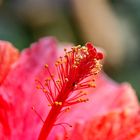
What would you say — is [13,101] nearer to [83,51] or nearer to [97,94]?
[83,51]

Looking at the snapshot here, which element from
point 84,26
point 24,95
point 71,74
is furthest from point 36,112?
point 84,26

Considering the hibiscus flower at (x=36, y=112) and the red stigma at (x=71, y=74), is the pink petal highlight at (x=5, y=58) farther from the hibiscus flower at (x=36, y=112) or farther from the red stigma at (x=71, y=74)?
the red stigma at (x=71, y=74)

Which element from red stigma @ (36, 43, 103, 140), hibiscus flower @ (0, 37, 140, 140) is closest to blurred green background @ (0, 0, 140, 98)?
hibiscus flower @ (0, 37, 140, 140)

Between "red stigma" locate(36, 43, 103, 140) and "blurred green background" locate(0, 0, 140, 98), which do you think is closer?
"red stigma" locate(36, 43, 103, 140)

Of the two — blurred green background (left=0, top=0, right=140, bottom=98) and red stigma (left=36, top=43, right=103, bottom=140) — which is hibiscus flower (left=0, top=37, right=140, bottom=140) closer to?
red stigma (left=36, top=43, right=103, bottom=140)

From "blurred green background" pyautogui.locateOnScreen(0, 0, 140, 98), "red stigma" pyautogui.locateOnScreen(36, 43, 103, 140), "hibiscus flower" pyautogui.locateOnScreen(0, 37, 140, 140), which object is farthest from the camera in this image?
"blurred green background" pyautogui.locateOnScreen(0, 0, 140, 98)

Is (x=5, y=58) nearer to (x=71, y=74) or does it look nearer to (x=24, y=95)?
(x=24, y=95)
